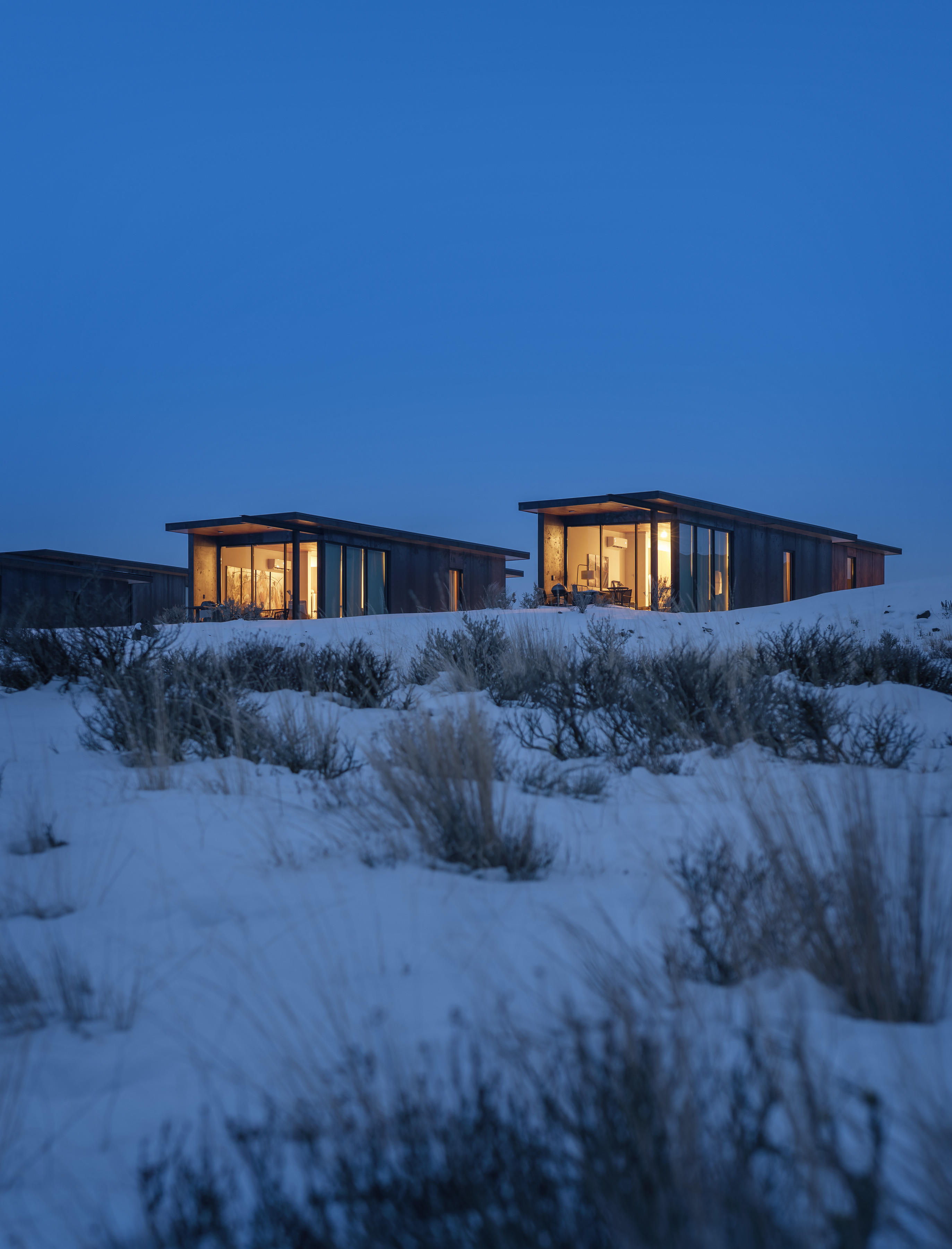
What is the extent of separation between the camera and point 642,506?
73.4ft

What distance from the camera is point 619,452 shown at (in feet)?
354

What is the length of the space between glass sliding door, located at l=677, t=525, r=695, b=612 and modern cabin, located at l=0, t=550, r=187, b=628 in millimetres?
14578

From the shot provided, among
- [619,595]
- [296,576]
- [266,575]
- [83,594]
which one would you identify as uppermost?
[266,575]

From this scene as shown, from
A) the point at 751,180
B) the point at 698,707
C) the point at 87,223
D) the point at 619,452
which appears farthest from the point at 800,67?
the point at 698,707

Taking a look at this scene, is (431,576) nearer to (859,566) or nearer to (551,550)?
(551,550)

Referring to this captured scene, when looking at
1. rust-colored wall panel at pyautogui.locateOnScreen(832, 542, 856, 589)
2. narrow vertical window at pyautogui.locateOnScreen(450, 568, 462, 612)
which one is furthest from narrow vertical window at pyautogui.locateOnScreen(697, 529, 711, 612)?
narrow vertical window at pyautogui.locateOnScreen(450, 568, 462, 612)

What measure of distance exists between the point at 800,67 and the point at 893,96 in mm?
16295

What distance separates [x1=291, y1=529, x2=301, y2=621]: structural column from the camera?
23172 mm

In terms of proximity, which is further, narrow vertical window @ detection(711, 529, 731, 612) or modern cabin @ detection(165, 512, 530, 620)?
narrow vertical window @ detection(711, 529, 731, 612)

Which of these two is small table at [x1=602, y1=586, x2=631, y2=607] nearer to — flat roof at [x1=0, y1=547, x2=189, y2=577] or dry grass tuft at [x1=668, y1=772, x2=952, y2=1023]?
flat roof at [x1=0, y1=547, x2=189, y2=577]

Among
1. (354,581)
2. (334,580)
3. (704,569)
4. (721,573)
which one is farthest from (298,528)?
(721,573)

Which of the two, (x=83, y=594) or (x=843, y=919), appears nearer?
(x=843, y=919)

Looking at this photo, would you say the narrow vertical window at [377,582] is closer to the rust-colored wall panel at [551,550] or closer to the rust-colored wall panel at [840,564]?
the rust-colored wall panel at [551,550]

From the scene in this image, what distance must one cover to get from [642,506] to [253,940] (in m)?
21.3
